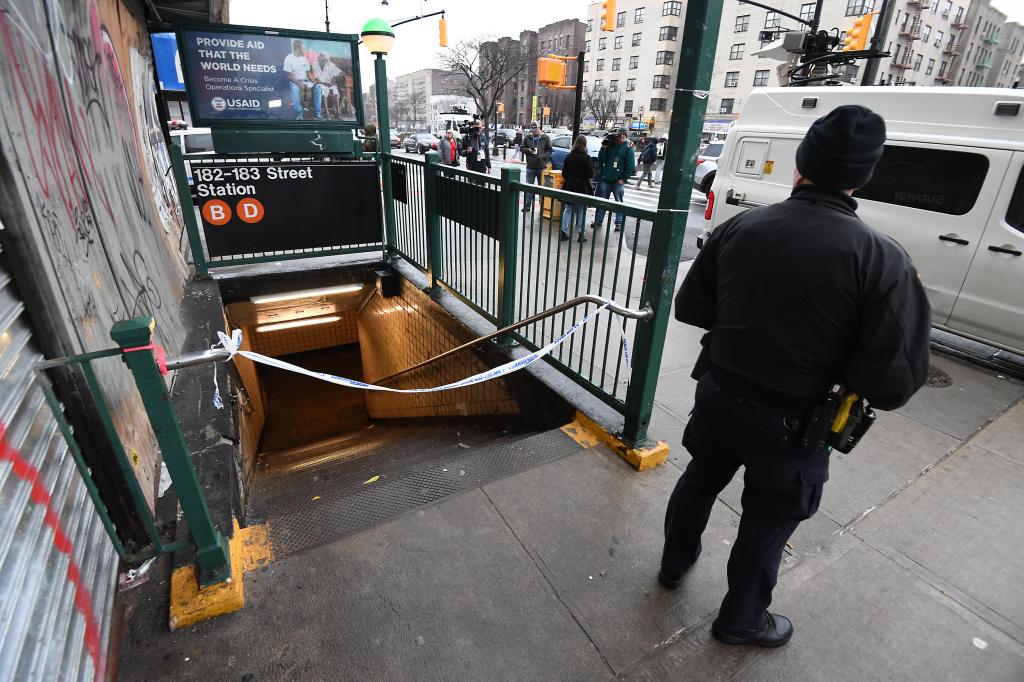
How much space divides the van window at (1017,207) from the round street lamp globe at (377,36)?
29.1ft

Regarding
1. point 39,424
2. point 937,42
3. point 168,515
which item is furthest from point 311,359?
point 937,42

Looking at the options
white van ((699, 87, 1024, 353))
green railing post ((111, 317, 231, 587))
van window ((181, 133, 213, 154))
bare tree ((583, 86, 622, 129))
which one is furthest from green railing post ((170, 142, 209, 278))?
bare tree ((583, 86, 622, 129))

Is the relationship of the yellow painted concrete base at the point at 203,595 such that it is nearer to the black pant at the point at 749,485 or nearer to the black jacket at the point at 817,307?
the black pant at the point at 749,485

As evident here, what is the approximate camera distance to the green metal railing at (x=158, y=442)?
1.72 meters

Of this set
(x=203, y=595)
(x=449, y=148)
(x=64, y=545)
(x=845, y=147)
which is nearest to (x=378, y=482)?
(x=203, y=595)

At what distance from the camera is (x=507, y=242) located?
13.9 ft

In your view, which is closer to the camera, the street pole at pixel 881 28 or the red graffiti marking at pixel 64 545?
the red graffiti marking at pixel 64 545

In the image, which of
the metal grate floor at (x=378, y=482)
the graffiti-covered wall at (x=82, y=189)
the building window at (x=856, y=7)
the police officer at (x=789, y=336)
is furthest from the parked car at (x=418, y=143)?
the building window at (x=856, y=7)

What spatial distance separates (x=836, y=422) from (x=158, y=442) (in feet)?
8.39

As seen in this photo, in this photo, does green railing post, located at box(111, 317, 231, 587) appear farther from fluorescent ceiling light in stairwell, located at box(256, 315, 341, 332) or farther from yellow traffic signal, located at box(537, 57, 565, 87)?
yellow traffic signal, located at box(537, 57, 565, 87)

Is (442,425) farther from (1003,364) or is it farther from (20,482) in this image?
(1003,364)

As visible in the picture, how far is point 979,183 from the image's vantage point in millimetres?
4977

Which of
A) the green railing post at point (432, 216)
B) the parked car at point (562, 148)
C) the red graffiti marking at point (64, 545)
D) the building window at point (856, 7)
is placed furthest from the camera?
the building window at point (856, 7)

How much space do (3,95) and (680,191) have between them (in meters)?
3.17
